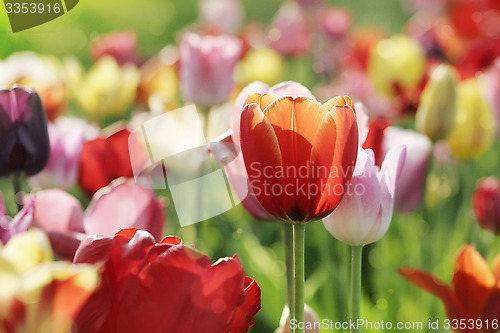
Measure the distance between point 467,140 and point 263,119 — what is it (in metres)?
0.60

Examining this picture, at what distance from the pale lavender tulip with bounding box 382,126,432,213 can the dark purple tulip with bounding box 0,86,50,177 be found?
348mm

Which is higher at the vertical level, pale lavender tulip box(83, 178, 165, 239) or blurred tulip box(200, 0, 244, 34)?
pale lavender tulip box(83, 178, 165, 239)

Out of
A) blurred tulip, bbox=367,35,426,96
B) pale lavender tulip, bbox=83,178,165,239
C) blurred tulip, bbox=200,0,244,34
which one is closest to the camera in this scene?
pale lavender tulip, bbox=83,178,165,239

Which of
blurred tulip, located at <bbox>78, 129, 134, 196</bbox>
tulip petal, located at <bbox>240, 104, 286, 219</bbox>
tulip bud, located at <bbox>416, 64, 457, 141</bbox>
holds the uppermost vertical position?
tulip petal, located at <bbox>240, 104, 286, 219</bbox>

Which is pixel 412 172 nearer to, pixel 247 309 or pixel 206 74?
pixel 206 74

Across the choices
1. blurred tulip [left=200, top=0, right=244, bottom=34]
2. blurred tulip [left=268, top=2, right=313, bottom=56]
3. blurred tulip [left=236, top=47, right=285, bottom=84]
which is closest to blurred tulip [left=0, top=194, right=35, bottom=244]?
blurred tulip [left=236, top=47, right=285, bottom=84]

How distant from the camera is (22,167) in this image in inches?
18.0

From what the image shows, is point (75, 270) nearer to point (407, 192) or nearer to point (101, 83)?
point (407, 192)

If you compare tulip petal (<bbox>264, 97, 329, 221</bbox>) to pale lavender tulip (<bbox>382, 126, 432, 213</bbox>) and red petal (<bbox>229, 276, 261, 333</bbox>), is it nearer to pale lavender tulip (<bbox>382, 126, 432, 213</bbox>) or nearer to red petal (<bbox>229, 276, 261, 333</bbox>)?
red petal (<bbox>229, 276, 261, 333</bbox>)

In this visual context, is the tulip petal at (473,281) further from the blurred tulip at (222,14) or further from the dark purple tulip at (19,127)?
the blurred tulip at (222,14)

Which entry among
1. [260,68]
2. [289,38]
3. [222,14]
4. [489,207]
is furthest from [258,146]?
[222,14]

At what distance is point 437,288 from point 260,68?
878mm

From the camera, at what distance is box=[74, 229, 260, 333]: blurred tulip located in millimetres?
274

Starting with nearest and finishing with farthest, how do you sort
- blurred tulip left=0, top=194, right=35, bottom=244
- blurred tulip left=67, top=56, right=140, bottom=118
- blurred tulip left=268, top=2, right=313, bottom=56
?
blurred tulip left=0, top=194, right=35, bottom=244 < blurred tulip left=67, top=56, right=140, bottom=118 < blurred tulip left=268, top=2, right=313, bottom=56
